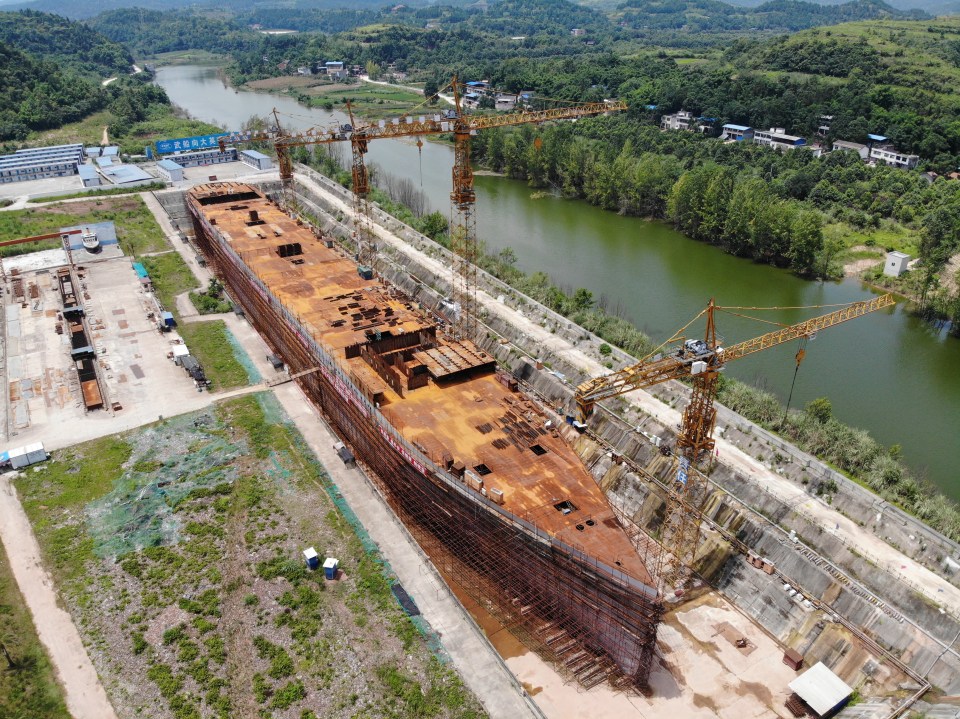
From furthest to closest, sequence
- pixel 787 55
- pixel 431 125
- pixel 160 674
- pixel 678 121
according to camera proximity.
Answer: pixel 787 55, pixel 678 121, pixel 431 125, pixel 160 674

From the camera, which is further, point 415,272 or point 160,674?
point 415,272

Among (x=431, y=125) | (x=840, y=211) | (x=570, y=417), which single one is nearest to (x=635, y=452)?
(x=570, y=417)

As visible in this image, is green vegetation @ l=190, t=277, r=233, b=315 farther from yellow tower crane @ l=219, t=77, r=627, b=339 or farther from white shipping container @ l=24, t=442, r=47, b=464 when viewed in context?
white shipping container @ l=24, t=442, r=47, b=464

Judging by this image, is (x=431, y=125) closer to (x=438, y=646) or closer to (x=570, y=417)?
(x=570, y=417)

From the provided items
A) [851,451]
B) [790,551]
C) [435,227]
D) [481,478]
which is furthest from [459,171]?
[790,551]

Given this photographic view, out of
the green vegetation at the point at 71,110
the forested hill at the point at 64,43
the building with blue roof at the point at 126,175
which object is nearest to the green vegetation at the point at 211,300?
the building with blue roof at the point at 126,175

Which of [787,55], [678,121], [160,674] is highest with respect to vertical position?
[787,55]
